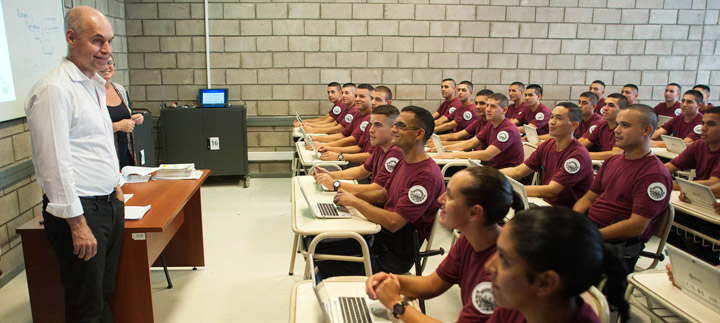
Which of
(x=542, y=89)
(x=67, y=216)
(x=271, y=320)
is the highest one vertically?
(x=542, y=89)

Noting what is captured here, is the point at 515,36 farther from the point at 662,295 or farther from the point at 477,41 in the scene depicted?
the point at 662,295

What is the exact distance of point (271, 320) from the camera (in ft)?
8.77

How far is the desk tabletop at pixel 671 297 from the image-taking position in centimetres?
154

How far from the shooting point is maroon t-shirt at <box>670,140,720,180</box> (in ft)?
10.7

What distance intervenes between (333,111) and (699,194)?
421 cm

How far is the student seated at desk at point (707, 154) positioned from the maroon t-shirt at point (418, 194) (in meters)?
1.89

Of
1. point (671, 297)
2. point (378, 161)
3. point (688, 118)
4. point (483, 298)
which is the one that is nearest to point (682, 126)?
point (688, 118)

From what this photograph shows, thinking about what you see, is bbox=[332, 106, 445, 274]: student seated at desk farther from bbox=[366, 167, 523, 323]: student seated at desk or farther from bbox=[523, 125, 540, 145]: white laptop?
bbox=[523, 125, 540, 145]: white laptop

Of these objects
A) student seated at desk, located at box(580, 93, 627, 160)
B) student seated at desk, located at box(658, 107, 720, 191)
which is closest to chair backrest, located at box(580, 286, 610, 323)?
student seated at desk, located at box(658, 107, 720, 191)

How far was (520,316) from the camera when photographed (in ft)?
3.69

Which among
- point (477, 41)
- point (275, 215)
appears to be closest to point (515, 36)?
point (477, 41)

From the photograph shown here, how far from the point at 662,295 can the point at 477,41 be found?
5286 millimetres

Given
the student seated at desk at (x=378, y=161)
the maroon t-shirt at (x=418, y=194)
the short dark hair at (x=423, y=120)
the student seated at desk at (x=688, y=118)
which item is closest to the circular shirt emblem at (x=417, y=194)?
the maroon t-shirt at (x=418, y=194)

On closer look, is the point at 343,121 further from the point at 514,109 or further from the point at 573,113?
Result: the point at 573,113
